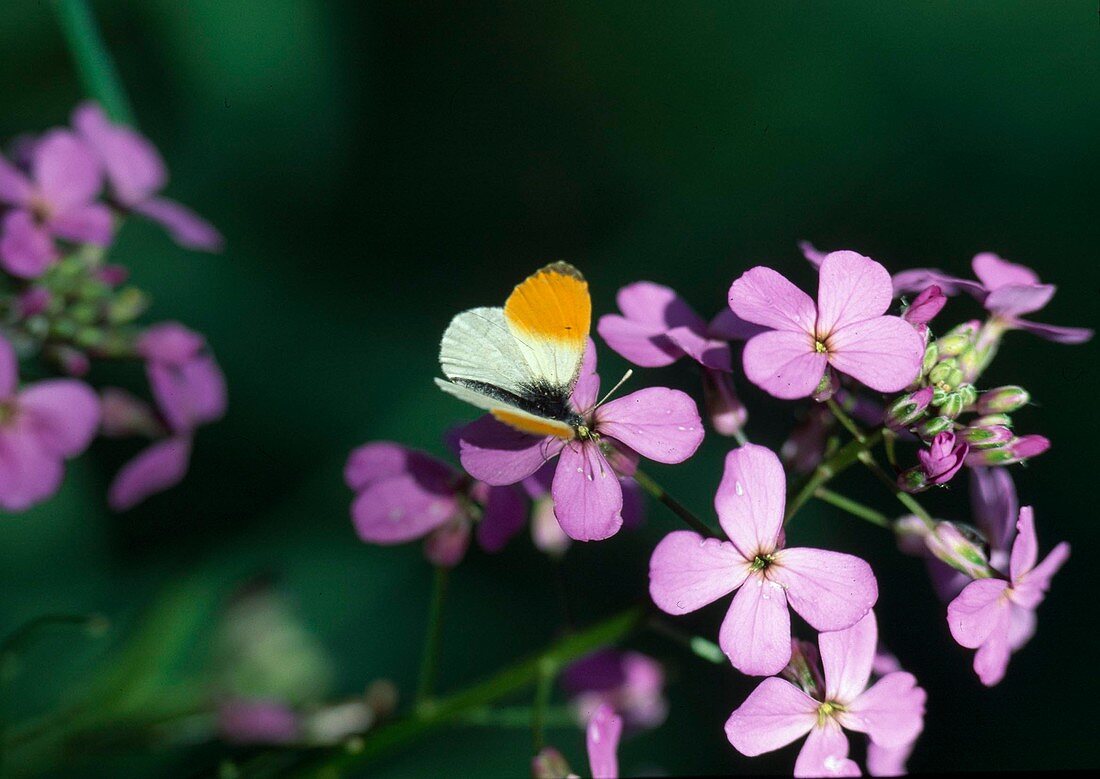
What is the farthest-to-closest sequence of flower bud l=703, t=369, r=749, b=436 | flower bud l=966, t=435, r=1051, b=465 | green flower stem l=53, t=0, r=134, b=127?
green flower stem l=53, t=0, r=134, b=127 < flower bud l=703, t=369, r=749, b=436 < flower bud l=966, t=435, r=1051, b=465

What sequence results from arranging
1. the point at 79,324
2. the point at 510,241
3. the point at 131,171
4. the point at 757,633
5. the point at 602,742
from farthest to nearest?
the point at 510,241 < the point at 131,171 < the point at 79,324 < the point at 602,742 < the point at 757,633

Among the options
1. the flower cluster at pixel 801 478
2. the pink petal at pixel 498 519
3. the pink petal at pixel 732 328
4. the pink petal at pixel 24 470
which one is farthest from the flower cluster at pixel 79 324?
the pink petal at pixel 732 328

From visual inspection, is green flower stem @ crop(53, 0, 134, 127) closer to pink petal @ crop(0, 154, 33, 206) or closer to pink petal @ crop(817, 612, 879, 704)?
pink petal @ crop(0, 154, 33, 206)

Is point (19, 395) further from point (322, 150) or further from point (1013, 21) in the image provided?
point (1013, 21)

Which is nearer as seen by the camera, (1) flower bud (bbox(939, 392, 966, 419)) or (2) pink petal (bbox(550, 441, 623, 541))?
(2) pink petal (bbox(550, 441, 623, 541))

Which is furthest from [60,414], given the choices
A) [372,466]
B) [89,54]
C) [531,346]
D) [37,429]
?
[531,346]

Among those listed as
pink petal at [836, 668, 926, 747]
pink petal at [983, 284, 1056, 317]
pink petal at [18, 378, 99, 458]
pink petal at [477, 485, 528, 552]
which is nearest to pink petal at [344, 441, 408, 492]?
pink petal at [477, 485, 528, 552]

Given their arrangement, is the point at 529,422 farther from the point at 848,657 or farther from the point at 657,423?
the point at 848,657
